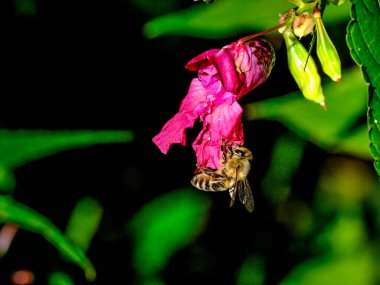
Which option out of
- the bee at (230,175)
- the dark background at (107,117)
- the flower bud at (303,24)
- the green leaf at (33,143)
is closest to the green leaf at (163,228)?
the dark background at (107,117)

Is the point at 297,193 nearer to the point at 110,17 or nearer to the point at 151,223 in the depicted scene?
the point at 151,223

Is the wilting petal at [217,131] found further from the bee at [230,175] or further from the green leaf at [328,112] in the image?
the green leaf at [328,112]

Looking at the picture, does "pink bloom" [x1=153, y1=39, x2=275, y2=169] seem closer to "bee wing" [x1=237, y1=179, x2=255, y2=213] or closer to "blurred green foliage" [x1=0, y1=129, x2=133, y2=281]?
"bee wing" [x1=237, y1=179, x2=255, y2=213]

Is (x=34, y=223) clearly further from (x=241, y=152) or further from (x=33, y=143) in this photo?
(x=241, y=152)

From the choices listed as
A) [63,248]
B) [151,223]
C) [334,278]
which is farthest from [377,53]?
[334,278]

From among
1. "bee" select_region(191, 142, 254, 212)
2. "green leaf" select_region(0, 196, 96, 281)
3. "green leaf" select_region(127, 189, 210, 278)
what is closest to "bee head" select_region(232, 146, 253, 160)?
"bee" select_region(191, 142, 254, 212)

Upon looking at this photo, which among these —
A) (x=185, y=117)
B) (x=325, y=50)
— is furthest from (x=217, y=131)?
(x=325, y=50)
